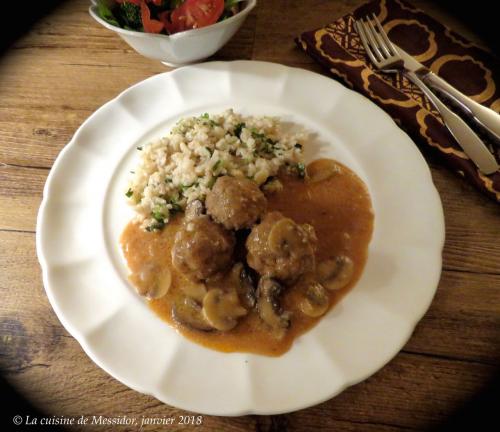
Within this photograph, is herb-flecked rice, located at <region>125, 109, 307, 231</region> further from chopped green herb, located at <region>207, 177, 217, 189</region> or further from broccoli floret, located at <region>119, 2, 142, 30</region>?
broccoli floret, located at <region>119, 2, 142, 30</region>

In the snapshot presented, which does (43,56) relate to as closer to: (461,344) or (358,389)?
(358,389)

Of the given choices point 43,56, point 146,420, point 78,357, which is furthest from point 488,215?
point 43,56

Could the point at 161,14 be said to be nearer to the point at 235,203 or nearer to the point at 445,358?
the point at 235,203

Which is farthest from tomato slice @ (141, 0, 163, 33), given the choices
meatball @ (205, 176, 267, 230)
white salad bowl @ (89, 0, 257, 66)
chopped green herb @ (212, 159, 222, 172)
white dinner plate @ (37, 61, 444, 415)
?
meatball @ (205, 176, 267, 230)

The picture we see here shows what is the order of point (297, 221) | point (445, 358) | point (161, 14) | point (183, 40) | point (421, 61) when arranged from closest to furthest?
point (445, 358) → point (297, 221) → point (183, 40) → point (161, 14) → point (421, 61)

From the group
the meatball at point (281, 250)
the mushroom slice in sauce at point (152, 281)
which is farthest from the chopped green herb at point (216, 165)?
the mushroom slice in sauce at point (152, 281)

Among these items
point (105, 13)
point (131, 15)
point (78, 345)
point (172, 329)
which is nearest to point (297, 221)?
point (172, 329)
